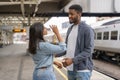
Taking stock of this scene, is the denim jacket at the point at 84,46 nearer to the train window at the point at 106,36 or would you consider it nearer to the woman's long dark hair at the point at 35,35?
the woman's long dark hair at the point at 35,35

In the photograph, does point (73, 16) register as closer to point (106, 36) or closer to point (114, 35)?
point (114, 35)

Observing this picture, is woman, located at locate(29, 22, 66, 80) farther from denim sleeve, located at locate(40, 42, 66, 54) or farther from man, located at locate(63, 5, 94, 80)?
man, located at locate(63, 5, 94, 80)

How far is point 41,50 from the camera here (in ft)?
17.0

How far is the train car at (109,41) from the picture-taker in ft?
75.0

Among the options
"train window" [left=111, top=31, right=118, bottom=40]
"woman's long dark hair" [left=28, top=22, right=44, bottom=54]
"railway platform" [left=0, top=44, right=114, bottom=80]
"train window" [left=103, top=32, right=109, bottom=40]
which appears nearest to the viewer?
"woman's long dark hair" [left=28, top=22, right=44, bottom=54]

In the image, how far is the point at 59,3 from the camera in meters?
24.0

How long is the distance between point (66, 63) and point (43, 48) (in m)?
0.44

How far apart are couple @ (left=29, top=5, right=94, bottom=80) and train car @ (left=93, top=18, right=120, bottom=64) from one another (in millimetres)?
17001

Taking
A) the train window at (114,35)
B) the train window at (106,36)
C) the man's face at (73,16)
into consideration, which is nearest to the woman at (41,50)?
the man's face at (73,16)

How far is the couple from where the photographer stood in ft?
16.9

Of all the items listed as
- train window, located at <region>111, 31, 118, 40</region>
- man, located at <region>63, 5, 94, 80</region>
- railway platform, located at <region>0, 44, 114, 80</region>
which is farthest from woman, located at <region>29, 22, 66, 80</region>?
train window, located at <region>111, 31, 118, 40</region>

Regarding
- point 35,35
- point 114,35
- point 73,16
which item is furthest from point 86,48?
point 114,35

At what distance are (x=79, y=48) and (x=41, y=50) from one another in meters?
0.64

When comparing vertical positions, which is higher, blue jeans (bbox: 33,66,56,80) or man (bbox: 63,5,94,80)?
man (bbox: 63,5,94,80)
